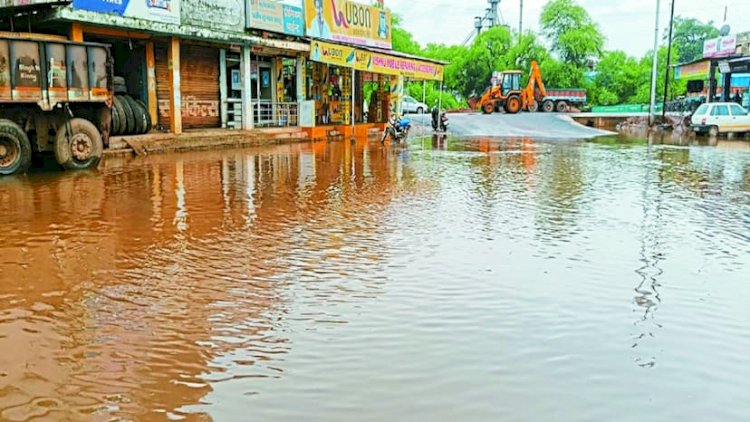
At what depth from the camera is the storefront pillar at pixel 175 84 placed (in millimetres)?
20453

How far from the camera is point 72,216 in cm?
888

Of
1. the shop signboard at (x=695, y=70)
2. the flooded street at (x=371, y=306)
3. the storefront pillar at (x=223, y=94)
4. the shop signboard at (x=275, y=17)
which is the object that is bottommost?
the flooded street at (x=371, y=306)

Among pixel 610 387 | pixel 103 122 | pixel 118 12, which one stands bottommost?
pixel 610 387

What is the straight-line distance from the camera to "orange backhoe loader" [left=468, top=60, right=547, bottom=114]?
46.2 meters

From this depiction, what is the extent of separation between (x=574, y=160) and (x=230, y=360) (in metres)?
15.6

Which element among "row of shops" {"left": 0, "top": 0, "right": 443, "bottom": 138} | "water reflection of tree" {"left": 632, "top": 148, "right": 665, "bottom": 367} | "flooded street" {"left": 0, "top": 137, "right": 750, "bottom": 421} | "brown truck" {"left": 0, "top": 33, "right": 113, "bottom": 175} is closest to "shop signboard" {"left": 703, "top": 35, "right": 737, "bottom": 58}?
"row of shops" {"left": 0, "top": 0, "right": 443, "bottom": 138}

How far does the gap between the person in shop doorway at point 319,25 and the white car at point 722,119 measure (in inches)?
700

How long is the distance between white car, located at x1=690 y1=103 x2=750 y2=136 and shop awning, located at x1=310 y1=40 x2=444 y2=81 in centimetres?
1237

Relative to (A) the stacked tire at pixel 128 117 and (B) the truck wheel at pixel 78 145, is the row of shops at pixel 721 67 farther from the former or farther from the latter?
(B) the truck wheel at pixel 78 145

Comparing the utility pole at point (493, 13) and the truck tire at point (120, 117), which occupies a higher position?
the utility pole at point (493, 13)

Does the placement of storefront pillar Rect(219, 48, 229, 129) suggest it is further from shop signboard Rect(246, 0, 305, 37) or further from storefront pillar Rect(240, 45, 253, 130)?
shop signboard Rect(246, 0, 305, 37)

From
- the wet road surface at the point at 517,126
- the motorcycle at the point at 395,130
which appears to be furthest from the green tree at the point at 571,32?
the motorcycle at the point at 395,130

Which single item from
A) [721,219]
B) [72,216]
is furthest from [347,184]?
[721,219]

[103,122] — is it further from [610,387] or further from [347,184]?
[610,387]
